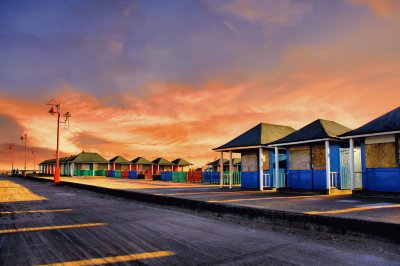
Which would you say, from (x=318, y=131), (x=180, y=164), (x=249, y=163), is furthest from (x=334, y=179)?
(x=180, y=164)

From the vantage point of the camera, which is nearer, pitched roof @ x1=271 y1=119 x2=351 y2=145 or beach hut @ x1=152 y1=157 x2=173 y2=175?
pitched roof @ x1=271 y1=119 x2=351 y2=145

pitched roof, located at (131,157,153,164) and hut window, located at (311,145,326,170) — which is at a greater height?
hut window, located at (311,145,326,170)

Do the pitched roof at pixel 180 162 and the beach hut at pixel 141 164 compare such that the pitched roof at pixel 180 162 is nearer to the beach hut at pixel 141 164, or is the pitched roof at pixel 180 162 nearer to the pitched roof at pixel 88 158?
the beach hut at pixel 141 164

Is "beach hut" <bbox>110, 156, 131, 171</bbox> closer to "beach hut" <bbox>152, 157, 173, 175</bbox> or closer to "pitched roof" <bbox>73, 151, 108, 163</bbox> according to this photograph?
"pitched roof" <bbox>73, 151, 108, 163</bbox>

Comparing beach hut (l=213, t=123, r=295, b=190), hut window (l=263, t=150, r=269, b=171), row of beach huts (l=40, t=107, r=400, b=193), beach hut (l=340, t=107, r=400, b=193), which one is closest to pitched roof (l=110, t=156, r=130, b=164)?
row of beach huts (l=40, t=107, r=400, b=193)

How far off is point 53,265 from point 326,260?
4686 mm

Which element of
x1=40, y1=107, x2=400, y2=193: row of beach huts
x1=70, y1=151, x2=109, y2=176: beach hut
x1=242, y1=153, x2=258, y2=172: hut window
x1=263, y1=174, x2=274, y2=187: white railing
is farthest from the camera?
x1=70, y1=151, x2=109, y2=176: beach hut

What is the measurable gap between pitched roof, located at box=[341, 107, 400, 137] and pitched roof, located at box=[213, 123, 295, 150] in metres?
6.38

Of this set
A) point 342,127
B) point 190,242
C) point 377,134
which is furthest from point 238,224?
point 342,127

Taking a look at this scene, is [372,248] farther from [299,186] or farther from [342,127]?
[342,127]

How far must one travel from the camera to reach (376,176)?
15359mm

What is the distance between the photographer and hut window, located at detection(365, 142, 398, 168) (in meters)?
14.8

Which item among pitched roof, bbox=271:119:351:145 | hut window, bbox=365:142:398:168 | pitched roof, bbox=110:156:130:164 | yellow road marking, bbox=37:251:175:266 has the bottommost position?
yellow road marking, bbox=37:251:175:266

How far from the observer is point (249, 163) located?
22547mm
